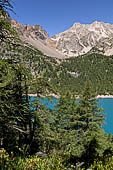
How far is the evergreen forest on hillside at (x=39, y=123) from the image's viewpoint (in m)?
5.92

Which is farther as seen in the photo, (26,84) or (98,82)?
(98,82)

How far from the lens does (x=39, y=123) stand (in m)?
11.8

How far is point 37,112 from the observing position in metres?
11.0

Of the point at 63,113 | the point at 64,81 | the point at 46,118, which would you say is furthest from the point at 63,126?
the point at 64,81

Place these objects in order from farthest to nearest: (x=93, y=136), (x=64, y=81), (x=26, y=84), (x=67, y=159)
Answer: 1. (x=64, y=81)
2. (x=93, y=136)
3. (x=26, y=84)
4. (x=67, y=159)

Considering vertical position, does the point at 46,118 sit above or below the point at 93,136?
above

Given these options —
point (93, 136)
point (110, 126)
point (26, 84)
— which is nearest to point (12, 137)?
point (26, 84)

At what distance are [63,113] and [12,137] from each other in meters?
9.51

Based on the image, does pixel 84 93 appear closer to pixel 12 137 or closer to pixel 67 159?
pixel 12 137

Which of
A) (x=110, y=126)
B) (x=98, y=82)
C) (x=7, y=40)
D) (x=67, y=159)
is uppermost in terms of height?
(x=98, y=82)

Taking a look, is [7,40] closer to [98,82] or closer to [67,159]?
[67,159]

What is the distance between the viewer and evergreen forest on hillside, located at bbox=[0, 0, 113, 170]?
592cm

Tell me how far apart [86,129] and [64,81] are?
155681 mm

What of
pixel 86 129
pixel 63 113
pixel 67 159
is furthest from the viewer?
pixel 63 113
